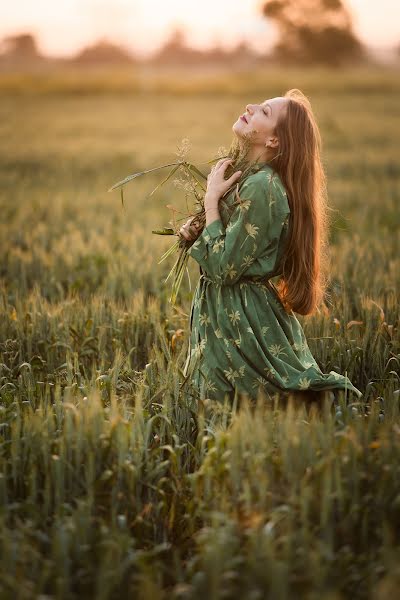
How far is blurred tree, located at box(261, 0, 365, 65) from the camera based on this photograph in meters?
Result: 69.6

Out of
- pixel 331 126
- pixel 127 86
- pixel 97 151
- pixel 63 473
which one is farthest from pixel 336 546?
pixel 127 86

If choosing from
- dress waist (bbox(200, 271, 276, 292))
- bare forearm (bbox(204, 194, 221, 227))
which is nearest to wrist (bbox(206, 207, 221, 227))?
bare forearm (bbox(204, 194, 221, 227))

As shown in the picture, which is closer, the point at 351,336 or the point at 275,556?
the point at 275,556

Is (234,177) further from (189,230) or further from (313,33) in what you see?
(313,33)

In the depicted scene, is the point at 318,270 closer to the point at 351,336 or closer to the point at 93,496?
the point at 351,336

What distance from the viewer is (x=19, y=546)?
1.82 meters

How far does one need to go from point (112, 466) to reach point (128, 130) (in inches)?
772

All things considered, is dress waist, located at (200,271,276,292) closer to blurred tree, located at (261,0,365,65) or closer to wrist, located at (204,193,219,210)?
wrist, located at (204,193,219,210)

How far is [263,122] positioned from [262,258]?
0.55 m

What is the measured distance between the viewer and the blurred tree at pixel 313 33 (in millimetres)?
69625

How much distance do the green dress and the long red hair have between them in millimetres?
68

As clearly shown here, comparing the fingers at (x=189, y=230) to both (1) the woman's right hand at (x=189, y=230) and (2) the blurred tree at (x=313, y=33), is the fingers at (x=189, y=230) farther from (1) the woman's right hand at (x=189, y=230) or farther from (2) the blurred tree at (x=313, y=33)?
(2) the blurred tree at (x=313, y=33)

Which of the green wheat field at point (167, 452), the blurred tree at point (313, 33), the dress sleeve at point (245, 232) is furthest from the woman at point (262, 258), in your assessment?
the blurred tree at point (313, 33)

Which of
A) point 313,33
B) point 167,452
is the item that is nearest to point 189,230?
point 167,452
